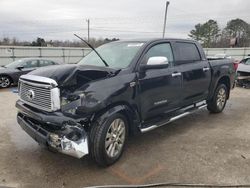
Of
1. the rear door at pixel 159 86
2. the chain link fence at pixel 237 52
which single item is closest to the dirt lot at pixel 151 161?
the rear door at pixel 159 86

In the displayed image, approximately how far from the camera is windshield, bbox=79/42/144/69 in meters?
4.58

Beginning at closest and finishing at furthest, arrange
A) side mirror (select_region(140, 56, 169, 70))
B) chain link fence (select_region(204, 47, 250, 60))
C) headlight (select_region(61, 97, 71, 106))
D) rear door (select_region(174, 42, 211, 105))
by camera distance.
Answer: headlight (select_region(61, 97, 71, 106)), side mirror (select_region(140, 56, 169, 70)), rear door (select_region(174, 42, 211, 105)), chain link fence (select_region(204, 47, 250, 60))

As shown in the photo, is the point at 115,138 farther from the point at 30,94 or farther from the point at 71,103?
the point at 30,94

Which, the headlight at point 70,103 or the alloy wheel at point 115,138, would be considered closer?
the headlight at point 70,103

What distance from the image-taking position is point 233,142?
5.07 meters

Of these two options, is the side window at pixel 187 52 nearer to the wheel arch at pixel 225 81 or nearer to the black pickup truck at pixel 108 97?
the black pickup truck at pixel 108 97

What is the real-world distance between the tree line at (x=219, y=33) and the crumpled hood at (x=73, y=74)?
2252 inches

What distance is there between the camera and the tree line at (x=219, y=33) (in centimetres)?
5838

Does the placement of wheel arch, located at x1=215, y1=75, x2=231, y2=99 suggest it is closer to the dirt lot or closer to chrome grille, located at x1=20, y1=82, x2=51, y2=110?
the dirt lot

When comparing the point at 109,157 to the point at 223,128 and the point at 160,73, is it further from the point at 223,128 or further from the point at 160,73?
the point at 223,128

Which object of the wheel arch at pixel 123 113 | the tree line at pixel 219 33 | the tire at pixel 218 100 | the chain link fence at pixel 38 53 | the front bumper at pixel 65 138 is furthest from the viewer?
the tree line at pixel 219 33

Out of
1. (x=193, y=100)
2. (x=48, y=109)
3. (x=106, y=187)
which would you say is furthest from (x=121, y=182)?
(x=193, y=100)

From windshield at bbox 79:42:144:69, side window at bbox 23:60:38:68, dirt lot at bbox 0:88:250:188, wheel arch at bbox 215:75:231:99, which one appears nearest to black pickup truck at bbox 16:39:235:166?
windshield at bbox 79:42:144:69

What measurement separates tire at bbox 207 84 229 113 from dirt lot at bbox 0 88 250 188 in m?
1.06
